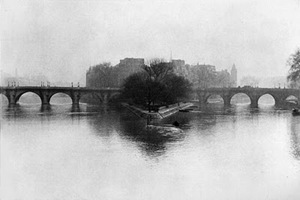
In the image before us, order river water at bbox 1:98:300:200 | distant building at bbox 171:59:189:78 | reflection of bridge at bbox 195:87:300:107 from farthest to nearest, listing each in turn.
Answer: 1. distant building at bbox 171:59:189:78
2. reflection of bridge at bbox 195:87:300:107
3. river water at bbox 1:98:300:200

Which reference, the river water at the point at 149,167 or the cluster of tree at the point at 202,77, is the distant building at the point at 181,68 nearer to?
the cluster of tree at the point at 202,77

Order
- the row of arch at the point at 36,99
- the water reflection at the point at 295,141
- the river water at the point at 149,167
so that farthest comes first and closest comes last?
the row of arch at the point at 36,99, the water reflection at the point at 295,141, the river water at the point at 149,167

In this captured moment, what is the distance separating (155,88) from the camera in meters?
53.3

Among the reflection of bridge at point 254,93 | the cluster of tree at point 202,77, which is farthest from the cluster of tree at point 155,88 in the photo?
the cluster of tree at point 202,77

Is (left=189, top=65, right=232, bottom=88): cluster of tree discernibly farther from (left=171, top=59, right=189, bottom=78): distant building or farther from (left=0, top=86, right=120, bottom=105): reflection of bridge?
(left=0, top=86, right=120, bottom=105): reflection of bridge

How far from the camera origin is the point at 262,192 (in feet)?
45.1

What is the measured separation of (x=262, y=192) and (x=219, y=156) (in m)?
6.86

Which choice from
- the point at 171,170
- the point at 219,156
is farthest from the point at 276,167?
the point at 171,170

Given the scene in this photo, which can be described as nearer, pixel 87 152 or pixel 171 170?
pixel 171 170

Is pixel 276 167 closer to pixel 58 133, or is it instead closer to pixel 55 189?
pixel 55 189

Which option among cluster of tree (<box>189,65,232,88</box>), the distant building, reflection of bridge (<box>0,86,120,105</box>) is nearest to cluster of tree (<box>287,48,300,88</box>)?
reflection of bridge (<box>0,86,120,105</box>)

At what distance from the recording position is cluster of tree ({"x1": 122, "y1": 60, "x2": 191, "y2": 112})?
53.2m

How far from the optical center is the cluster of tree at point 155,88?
53188mm

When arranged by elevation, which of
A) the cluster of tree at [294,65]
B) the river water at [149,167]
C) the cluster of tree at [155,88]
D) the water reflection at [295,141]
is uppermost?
the cluster of tree at [294,65]
